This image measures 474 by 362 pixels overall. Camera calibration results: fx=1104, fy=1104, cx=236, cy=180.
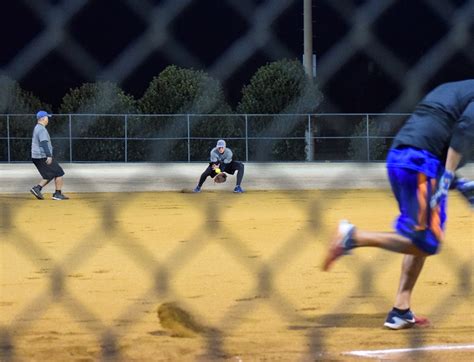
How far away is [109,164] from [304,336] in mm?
16252

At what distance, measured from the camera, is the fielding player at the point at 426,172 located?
16.0ft

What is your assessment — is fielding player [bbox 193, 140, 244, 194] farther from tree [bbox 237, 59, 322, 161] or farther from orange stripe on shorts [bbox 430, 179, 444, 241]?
orange stripe on shorts [bbox 430, 179, 444, 241]

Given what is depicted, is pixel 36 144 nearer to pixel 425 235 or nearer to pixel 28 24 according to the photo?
pixel 425 235

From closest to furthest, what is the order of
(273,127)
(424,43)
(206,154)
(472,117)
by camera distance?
1. (424,43)
2. (472,117)
3. (273,127)
4. (206,154)

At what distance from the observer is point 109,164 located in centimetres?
2128

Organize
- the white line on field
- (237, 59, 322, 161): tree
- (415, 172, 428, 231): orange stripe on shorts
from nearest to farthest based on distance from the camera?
(237, 59, 322, 161): tree → the white line on field → (415, 172, 428, 231): orange stripe on shorts

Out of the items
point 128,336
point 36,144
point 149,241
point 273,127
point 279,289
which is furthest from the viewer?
point 273,127

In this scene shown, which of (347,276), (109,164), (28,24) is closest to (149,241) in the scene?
(347,276)

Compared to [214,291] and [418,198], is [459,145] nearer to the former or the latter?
[418,198]

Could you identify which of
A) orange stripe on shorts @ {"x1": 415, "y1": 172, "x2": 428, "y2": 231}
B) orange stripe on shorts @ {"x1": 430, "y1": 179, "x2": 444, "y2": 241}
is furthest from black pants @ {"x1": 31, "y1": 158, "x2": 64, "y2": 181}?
orange stripe on shorts @ {"x1": 430, "y1": 179, "x2": 444, "y2": 241}

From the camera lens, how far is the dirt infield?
499 cm

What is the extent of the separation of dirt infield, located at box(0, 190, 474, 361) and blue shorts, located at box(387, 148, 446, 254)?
50cm

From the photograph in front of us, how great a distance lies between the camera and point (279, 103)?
35.4 feet

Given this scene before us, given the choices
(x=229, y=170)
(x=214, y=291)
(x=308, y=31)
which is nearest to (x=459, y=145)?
(x=308, y=31)
